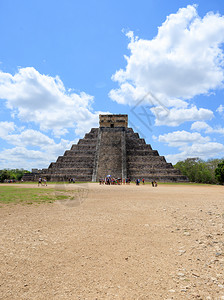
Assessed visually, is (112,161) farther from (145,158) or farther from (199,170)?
(199,170)

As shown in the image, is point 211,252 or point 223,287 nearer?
point 223,287

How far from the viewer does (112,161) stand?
36281 millimetres

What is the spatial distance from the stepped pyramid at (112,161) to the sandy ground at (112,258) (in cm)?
2638

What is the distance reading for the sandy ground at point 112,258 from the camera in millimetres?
3174

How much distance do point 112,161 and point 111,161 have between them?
6.5 inches

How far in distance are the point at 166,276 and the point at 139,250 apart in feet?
3.51

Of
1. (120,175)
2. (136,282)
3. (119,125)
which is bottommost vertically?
(136,282)

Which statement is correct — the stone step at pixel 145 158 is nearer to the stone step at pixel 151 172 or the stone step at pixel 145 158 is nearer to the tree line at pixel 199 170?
the stone step at pixel 151 172

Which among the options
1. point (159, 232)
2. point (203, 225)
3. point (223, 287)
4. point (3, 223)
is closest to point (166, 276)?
point (223, 287)

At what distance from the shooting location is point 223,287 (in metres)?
3.25

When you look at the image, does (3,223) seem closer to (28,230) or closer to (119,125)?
(28,230)

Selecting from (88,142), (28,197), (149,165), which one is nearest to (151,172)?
(149,165)

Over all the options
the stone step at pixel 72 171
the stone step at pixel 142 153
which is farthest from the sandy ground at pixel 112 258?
the stone step at pixel 142 153

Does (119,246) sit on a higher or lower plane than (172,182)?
lower
